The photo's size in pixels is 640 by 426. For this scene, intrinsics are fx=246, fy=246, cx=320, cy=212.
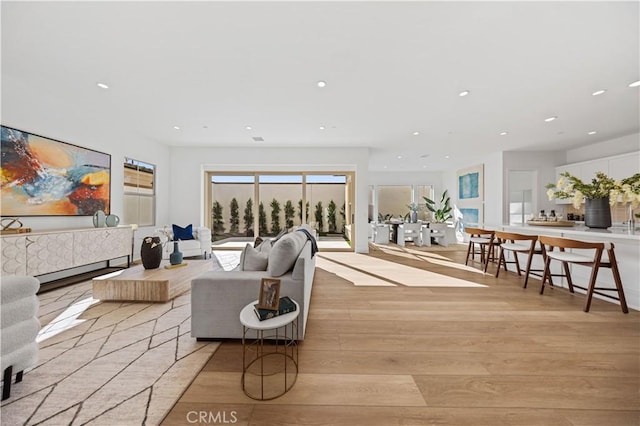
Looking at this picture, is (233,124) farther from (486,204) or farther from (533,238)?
(486,204)

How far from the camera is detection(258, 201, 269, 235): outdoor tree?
268 inches

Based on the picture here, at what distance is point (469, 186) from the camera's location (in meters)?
8.22

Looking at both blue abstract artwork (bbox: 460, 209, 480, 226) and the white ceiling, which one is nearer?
the white ceiling

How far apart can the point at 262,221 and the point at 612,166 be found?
26.1ft

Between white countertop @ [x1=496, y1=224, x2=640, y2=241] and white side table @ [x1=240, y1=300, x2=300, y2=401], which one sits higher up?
white countertop @ [x1=496, y1=224, x2=640, y2=241]

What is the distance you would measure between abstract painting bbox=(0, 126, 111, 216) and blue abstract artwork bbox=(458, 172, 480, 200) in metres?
9.50

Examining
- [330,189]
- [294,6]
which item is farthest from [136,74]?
[330,189]

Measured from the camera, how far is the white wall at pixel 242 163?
636cm

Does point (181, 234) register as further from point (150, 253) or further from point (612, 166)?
point (612, 166)

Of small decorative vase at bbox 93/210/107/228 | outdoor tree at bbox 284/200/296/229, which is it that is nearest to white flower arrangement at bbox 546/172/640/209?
outdoor tree at bbox 284/200/296/229

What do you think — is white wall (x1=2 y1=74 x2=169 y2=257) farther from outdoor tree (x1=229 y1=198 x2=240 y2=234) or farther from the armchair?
outdoor tree (x1=229 y1=198 x2=240 y2=234)

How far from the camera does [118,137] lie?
15.7 ft

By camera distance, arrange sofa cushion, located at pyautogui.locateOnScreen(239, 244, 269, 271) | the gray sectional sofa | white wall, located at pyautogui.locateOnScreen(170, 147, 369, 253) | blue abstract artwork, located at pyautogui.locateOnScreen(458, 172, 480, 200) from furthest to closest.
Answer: blue abstract artwork, located at pyautogui.locateOnScreen(458, 172, 480, 200), white wall, located at pyautogui.locateOnScreen(170, 147, 369, 253), sofa cushion, located at pyautogui.locateOnScreen(239, 244, 269, 271), the gray sectional sofa

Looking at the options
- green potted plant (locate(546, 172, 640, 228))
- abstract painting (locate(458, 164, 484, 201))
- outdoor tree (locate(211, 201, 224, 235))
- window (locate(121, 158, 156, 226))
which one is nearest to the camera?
green potted plant (locate(546, 172, 640, 228))
